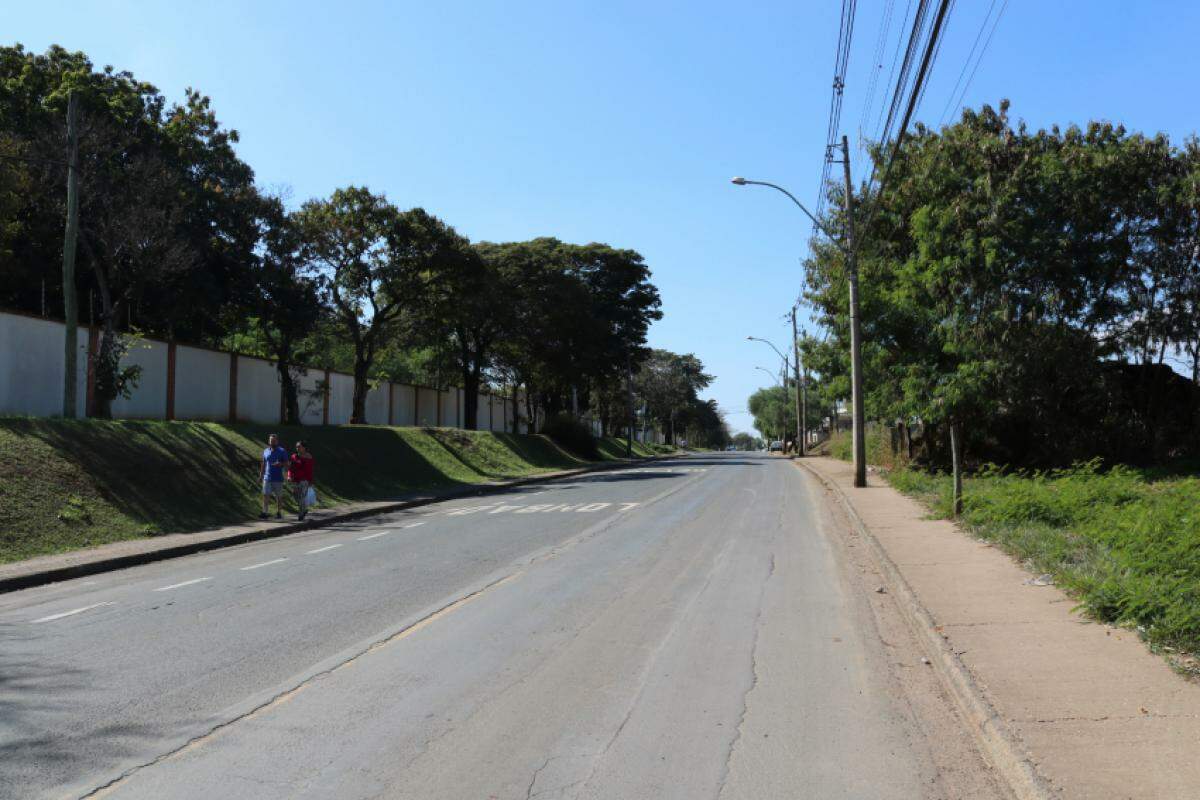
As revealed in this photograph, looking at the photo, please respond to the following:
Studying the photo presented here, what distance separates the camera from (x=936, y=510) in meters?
17.3

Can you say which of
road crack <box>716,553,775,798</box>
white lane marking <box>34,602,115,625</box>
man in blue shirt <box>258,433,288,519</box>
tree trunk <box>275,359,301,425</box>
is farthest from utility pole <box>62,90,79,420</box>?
road crack <box>716,553,775,798</box>

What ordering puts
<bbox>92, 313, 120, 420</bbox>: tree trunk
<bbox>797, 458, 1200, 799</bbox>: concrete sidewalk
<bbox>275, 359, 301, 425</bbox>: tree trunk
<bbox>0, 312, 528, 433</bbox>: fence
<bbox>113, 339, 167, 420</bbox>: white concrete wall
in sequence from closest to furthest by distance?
<bbox>797, 458, 1200, 799</bbox>: concrete sidewalk, <bbox>0, 312, 528, 433</bbox>: fence, <bbox>92, 313, 120, 420</bbox>: tree trunk, <bbox>113, 339, 167, 420</bbox>: white concrete wall, <bbox>275, 359, 301, 425</bbox>: tree trunk

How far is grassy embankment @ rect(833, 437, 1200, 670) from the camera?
7109 millimetres

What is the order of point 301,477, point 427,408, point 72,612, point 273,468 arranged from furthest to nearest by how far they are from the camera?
1. point 427,408
2. point 301,477
3. point 273,468
4. point 72,612

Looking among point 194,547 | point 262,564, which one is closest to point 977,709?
point 262,564

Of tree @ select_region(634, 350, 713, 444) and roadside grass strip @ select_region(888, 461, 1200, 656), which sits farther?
tree @ select_region(634, 350, 713, 444)

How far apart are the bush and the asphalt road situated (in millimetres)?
43341

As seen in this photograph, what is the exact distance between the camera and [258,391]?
31.7 m

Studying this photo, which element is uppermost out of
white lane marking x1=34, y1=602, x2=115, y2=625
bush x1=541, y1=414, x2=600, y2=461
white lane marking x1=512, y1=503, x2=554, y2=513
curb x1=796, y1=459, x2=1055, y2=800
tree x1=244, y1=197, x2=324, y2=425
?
tree x1=244, y1=197, x2=324, y2=425

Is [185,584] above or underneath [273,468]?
underneath

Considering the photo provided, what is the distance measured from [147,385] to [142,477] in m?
8.28

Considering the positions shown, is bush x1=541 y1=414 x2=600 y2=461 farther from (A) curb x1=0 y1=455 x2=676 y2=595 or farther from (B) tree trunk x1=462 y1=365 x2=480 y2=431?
(A) curb x1=0 y1=455 x2=676 y2=595

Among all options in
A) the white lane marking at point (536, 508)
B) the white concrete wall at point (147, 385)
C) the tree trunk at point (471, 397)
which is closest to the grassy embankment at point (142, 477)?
the white concrete wall at point (147, 385)

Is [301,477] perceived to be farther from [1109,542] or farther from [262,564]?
[1109,542]
